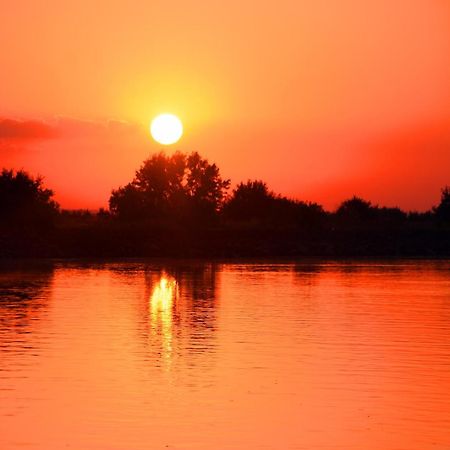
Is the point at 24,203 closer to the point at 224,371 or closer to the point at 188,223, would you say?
the point at 188,223

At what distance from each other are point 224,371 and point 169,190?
83003mm

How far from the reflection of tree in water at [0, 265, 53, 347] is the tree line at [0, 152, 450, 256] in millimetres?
23455

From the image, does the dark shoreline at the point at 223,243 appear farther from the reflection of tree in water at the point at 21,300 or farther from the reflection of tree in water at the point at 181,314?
the reflection of tree in water at the point at 181,314

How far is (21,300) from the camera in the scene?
30891mm

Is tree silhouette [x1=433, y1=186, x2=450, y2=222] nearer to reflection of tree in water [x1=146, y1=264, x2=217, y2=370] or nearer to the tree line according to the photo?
the tree line

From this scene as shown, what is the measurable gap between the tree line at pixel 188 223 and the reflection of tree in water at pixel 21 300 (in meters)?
23.5

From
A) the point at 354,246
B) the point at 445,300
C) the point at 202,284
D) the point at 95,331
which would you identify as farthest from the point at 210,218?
the point at 95,331

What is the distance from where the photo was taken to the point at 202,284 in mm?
40000

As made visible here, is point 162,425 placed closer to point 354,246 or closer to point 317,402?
point 317,402

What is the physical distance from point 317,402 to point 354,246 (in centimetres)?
6567

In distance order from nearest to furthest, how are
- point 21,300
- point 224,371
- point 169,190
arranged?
point 224,371 < point 21,300 < point 169,190

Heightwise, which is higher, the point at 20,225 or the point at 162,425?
the point at 20,225

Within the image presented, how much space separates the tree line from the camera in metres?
74.4

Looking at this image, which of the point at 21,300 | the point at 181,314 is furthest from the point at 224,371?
the point at 21,300
